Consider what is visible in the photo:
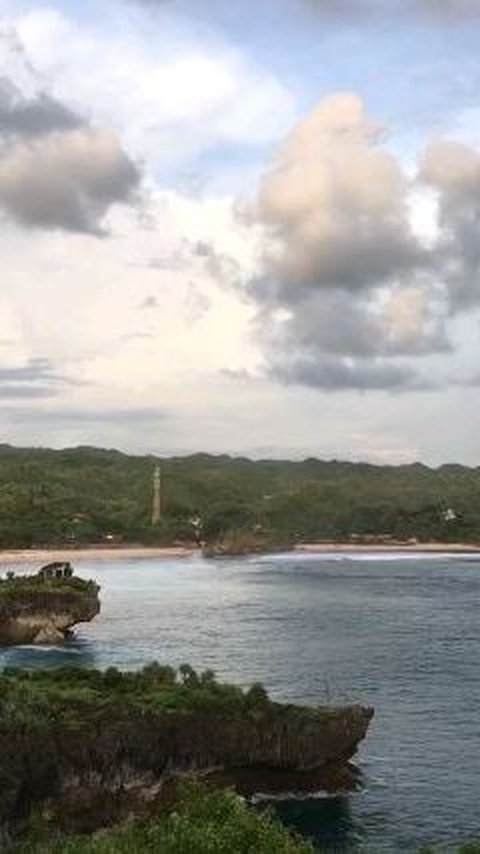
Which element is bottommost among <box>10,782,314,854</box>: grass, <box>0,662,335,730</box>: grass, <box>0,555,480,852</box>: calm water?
<box>0,555,480,852</box>: calm water

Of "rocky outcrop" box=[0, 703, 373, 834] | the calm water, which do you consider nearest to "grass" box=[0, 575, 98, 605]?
the calm water

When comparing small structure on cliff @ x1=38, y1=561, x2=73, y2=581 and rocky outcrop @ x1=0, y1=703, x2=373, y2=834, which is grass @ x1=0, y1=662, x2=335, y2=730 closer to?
rocky outcrop @ x1=0, y1=703, x2=373, y2=834

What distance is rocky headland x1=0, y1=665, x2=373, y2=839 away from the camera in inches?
2744

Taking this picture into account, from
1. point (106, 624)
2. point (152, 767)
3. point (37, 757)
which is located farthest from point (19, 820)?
point (106, 624)

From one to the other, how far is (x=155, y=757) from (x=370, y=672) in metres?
58.3

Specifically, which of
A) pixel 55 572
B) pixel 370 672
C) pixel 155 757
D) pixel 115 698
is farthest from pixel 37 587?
pixel 155 757

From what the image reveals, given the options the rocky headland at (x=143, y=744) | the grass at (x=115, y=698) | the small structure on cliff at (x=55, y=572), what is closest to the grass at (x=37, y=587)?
the small structure on cliff at (x=55, y=572)

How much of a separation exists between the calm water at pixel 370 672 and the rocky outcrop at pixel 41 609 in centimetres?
375

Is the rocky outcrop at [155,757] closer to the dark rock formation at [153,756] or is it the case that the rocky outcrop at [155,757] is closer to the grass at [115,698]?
the dark rock formation at [153,756]

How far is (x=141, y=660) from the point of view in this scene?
136375 millimetres

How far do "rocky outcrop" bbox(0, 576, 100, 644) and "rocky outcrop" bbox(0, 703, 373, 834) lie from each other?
276 feet

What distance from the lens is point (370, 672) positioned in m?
128

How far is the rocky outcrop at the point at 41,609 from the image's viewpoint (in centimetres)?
15688

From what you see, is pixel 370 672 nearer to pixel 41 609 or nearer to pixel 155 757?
pixel 41 609
